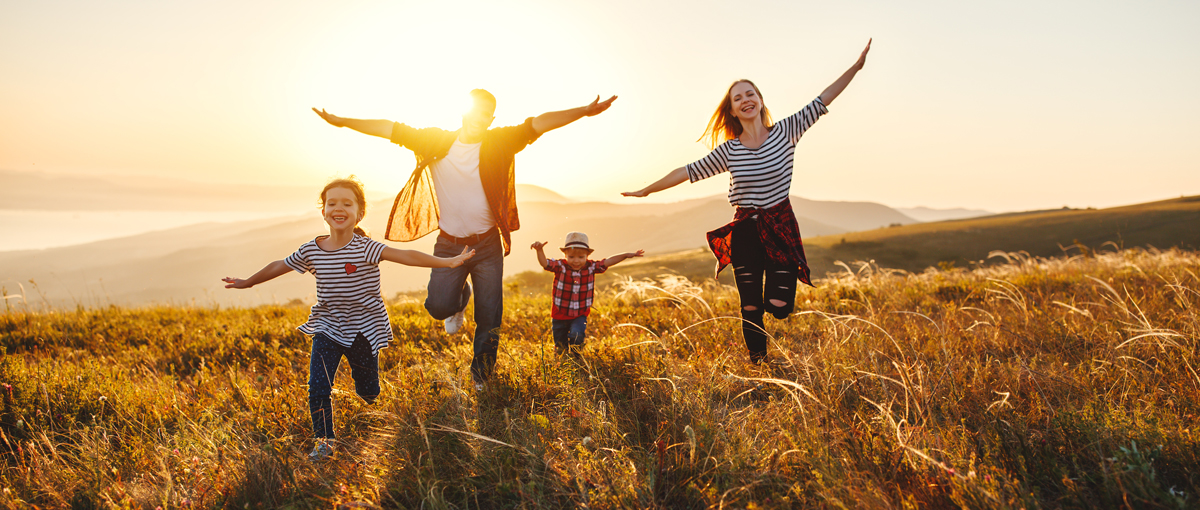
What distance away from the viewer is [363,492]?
253 cm

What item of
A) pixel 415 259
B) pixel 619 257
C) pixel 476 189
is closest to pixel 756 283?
pixel 619 257

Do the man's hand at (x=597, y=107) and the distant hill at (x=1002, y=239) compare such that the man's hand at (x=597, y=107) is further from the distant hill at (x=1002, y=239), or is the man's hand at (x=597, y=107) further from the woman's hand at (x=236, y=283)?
the distant hill at (x=1002, y=239)

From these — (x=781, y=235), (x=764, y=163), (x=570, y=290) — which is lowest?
(x=570, y=290)

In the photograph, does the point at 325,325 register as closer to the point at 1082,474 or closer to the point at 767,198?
the point at 767,198

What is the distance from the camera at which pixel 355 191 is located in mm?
3707

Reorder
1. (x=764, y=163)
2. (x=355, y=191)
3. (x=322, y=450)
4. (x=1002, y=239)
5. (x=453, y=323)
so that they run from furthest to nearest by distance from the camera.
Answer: (x=1002, y=239) < (x=453, y=323) < (x=764, y=163) < (x=355, y=191) < (x=322, y=450)

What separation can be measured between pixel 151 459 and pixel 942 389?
196 inches

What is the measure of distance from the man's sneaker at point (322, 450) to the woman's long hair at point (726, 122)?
374 cm

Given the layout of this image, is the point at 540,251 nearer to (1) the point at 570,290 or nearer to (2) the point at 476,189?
(1) the point at 570,290

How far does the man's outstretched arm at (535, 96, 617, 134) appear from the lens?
433 cm

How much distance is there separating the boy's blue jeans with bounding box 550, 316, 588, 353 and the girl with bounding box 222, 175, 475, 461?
1607 mm

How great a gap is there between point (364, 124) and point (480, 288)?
195cm

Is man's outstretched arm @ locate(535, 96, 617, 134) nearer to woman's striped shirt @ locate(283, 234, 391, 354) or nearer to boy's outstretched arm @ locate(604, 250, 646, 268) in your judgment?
boy's outstretched arm @ locate(604, 250, 646, 268)

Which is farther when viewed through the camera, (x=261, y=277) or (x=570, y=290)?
(x=570, y=290)
